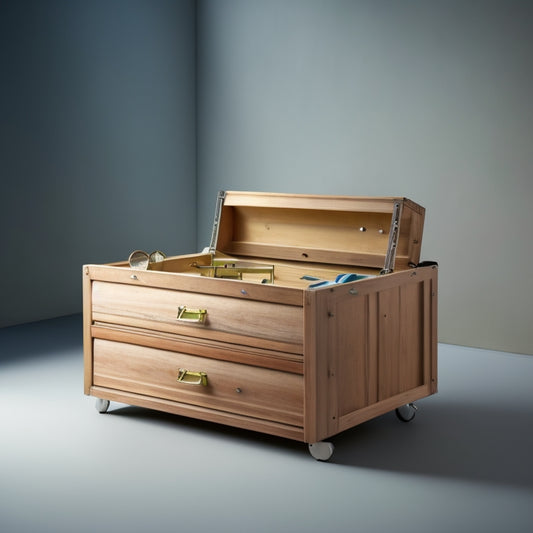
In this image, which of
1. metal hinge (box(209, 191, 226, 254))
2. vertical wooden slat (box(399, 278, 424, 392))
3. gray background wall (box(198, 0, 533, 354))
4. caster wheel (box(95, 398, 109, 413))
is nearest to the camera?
vertical wooden slat (box(399, 278, 424, 392))

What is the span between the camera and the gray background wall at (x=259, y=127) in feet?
15.1

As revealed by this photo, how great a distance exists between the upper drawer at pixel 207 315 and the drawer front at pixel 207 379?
0.10m

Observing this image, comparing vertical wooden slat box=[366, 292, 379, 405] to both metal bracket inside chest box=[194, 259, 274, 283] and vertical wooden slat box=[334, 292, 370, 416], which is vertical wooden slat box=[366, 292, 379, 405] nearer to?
vertical wooden slat box=[334, 292, 370, 416]

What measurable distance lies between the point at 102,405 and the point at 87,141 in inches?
97.9

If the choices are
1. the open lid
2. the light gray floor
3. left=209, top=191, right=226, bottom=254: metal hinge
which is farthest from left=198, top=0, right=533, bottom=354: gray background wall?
left=209, top=191, right=226, bottom=254: metal hinge

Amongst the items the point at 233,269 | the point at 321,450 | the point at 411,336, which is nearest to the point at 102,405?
the point at 233,269

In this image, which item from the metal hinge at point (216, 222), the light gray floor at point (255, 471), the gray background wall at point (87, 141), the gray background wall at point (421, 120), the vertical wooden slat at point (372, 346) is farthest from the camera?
the gray background wall at point (87, 141)

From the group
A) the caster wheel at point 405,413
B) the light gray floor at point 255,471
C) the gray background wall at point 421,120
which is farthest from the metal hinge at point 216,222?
the gray background wall at point 421,120

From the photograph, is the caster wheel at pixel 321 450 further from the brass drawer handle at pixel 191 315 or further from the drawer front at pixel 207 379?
the brass drawer handle at pixel 191 315

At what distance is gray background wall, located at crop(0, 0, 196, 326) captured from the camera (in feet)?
16.5

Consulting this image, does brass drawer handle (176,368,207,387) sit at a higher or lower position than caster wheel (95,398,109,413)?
higher

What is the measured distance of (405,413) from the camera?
3.31m

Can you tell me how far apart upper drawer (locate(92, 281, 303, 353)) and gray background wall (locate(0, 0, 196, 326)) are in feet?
6.48

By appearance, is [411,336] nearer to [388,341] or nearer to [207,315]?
[388,341]
